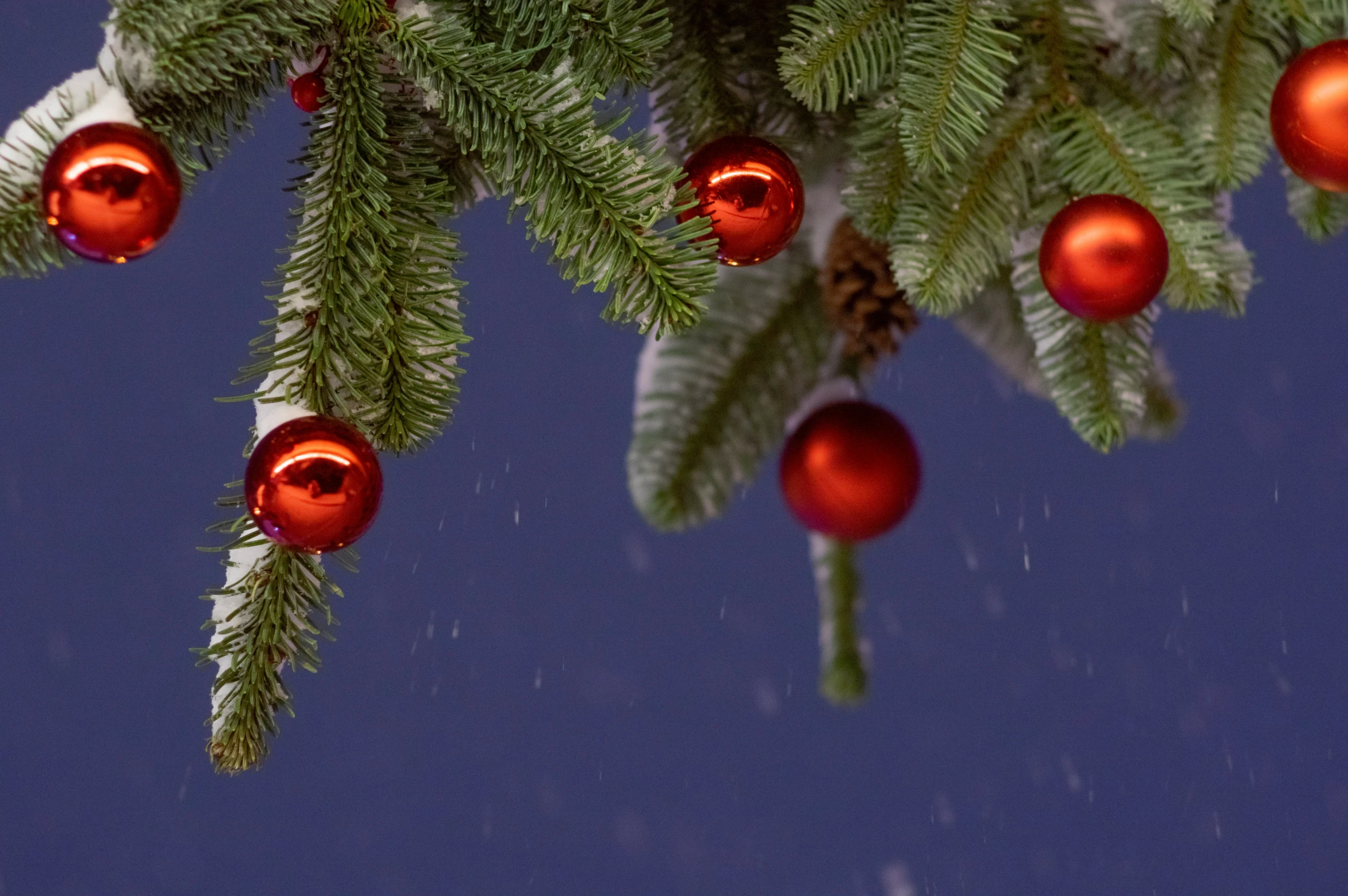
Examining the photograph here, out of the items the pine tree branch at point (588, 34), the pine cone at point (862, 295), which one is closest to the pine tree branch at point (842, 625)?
the pine cone at point (862, 295)

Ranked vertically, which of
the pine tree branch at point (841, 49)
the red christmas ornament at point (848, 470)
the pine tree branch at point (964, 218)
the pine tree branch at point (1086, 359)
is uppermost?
the pine tree branch at point (841, 49)

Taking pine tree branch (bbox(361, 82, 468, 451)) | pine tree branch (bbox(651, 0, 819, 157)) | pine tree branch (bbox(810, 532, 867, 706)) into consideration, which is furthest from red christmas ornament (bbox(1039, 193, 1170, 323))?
pine tree branch (bbox(810, 532, 867, 706))

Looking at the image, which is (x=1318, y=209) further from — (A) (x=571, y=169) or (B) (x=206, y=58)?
(B) (x=206, y=58)

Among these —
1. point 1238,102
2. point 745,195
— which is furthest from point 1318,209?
point 745,195

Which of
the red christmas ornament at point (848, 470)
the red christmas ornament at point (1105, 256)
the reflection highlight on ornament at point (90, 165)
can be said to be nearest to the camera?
the reflection highlight on ornament at point (90, 165)

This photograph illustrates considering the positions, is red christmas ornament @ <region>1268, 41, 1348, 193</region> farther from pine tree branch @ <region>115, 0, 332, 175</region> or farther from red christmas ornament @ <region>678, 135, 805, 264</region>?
pine tree branch @ <region>115, 0, 332, 175</region>

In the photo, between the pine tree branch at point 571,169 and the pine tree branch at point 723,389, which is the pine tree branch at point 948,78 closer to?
the pine tree branch at point 571,169
